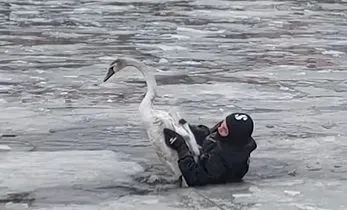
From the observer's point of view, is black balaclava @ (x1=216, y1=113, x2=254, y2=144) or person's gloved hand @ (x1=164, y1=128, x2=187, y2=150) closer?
black balaclava @ (x1=216, y1=113, x2=254, y2=144)

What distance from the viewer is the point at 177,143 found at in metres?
6.92

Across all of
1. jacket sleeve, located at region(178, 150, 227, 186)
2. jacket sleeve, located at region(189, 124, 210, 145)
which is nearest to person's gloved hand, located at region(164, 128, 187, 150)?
jacket sleeve, located at region(178, 150, 227, 186)

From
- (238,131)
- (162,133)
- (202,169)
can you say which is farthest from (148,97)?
(238,131)

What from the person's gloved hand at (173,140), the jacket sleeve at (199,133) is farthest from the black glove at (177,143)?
the jacket sleeve at (199,133)

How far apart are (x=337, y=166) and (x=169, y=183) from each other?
1393mm

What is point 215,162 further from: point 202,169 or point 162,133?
point 162,133

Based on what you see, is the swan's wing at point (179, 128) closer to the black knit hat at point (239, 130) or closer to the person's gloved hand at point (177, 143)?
the person's gloved hand at point (177, 143)

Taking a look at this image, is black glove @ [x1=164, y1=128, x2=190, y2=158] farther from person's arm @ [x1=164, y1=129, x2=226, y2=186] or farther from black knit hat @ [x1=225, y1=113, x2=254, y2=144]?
black knit hat @ [x1=225, y1=113, x2=254, y2=144]

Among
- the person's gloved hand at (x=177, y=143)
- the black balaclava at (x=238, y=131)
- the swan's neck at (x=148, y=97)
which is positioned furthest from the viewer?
the swan's neck at (x=148, y=97)

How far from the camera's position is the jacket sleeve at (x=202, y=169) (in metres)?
6.79

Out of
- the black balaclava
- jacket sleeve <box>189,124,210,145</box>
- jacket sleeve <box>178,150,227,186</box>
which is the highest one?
the black balaclava

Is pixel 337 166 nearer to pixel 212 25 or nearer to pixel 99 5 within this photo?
pixel 212 25

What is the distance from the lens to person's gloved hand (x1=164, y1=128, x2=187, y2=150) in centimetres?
692

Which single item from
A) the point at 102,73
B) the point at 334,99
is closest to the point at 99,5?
the point at 102,73
